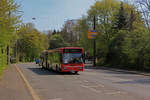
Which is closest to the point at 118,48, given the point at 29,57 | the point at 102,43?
the point at 102,43

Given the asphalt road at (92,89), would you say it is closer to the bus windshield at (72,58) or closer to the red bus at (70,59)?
the red bus at (70,59)

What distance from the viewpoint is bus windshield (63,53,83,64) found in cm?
2191

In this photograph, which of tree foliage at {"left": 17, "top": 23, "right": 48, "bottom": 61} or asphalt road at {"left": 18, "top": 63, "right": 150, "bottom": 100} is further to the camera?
tree foliage at {"left": 17, "top": 23, "right": 48, "bottom": 61}

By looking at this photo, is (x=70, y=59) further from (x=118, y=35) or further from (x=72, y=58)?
(x=118, y=35)

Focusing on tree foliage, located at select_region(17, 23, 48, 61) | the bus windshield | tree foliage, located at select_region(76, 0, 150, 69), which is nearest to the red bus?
the bus windshield

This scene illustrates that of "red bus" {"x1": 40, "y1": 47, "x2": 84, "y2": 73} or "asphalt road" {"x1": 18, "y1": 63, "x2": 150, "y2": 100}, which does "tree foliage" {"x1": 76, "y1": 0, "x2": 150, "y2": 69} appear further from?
"asphalt road" {"x1": 18, "y1": 63, "x2": 150, "y2": 100}

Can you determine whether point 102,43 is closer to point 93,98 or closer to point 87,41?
point 87,41

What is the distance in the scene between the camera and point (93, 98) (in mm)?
9523

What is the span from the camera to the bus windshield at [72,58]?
21.9 metres

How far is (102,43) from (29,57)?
39.4 meters

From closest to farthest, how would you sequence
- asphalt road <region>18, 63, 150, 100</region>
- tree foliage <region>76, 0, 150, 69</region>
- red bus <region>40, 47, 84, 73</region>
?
asphalt road <region>18, 63, 150, 100</region> < red bus <region>40, 47, 84, 73</region> < tree foliage <region>76, 0, 150, 69</region>

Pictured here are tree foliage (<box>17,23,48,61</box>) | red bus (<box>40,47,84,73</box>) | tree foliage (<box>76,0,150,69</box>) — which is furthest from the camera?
tree foliage (<box>17,23,48,61</box>)

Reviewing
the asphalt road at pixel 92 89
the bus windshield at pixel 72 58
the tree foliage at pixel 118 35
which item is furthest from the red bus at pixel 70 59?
the tree foliage at pixel 118 35

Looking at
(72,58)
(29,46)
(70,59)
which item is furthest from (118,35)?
(29,46)
